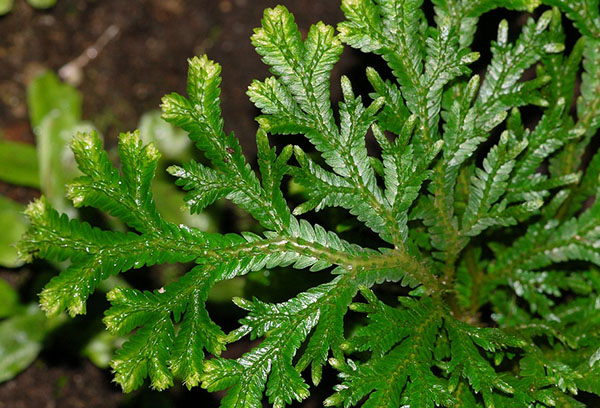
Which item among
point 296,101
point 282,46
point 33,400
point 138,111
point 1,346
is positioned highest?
point 282,46

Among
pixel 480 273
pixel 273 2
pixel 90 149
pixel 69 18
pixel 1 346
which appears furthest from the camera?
pixel 69 18

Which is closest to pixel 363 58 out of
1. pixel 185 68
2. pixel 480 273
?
pixel 185 68

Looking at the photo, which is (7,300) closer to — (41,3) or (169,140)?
(169,140)

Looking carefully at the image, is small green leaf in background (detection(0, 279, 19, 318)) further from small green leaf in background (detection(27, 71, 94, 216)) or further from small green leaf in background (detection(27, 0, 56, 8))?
small green leaf in background (detection(27, 0, 56, 8))

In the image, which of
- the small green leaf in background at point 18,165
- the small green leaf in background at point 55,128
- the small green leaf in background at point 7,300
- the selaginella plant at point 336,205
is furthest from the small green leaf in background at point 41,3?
the selaginella plant at point 336,205

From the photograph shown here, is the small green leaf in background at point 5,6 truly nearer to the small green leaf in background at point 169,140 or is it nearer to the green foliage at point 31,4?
the green foliage at point 31,4

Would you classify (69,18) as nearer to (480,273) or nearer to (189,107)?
(189,107)

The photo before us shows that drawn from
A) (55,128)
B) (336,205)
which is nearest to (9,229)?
(55,128)
